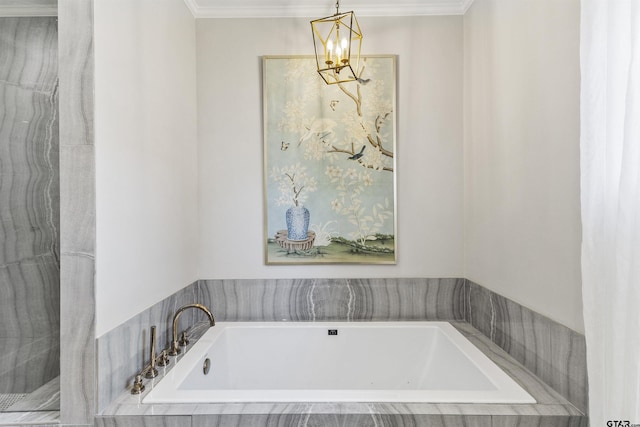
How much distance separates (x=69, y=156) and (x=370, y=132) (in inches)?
62.4

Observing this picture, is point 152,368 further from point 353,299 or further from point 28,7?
point 28,7

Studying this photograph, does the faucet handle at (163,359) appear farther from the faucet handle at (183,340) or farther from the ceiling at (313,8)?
the ceiling at (313,8)

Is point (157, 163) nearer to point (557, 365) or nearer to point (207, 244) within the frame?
point (207, 244)

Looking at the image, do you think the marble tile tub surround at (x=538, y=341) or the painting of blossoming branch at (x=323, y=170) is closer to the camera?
the marble tile tub surround at (x=538, y=341)

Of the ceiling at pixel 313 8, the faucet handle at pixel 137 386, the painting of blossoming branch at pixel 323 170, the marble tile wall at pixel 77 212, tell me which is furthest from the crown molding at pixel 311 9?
the faucet handle at pixel 137 386

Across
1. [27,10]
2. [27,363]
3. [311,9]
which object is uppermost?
[311,9]

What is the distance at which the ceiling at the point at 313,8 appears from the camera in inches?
90.6

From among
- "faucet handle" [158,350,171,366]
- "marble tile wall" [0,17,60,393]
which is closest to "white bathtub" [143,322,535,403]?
"faucet handle" [158,350,171,366]

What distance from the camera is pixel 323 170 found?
93.7 inches

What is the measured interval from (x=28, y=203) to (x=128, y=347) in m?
0.69

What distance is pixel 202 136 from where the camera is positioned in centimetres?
240

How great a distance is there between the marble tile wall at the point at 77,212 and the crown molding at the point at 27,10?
235mm

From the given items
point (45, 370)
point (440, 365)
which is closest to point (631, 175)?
point (440, 365)

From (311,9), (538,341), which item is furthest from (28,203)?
(538,341)
